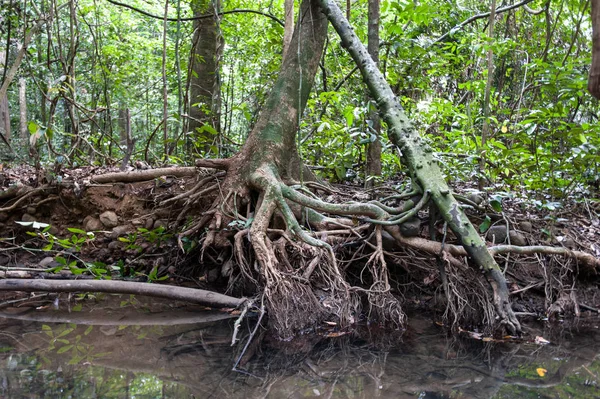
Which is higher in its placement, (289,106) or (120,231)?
(289,106)

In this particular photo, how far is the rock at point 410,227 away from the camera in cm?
445

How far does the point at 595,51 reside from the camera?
137 cm

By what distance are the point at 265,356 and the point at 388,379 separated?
90cm

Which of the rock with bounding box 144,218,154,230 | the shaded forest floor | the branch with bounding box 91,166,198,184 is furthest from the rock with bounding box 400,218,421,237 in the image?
the rock with bounding box 144,218,154,230

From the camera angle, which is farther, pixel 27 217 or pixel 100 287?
pixel 27 217

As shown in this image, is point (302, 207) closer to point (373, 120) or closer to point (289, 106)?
point (289, 106)

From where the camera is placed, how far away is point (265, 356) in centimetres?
349

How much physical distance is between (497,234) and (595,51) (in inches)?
146

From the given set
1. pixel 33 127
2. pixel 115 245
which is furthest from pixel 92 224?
pixel 33 127

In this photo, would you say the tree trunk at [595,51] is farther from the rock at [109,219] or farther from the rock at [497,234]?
the rock at [109,219]

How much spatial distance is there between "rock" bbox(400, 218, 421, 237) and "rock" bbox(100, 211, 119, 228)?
11.4 ft

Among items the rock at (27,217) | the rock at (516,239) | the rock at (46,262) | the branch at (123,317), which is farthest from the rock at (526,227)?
the rock at (27,217)

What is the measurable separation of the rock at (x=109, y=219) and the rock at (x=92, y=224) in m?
0.08

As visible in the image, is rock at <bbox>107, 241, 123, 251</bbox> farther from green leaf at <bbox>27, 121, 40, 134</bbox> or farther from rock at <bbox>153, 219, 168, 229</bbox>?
green leaf at <bbox>27, 121, 40, 134</bbox>
